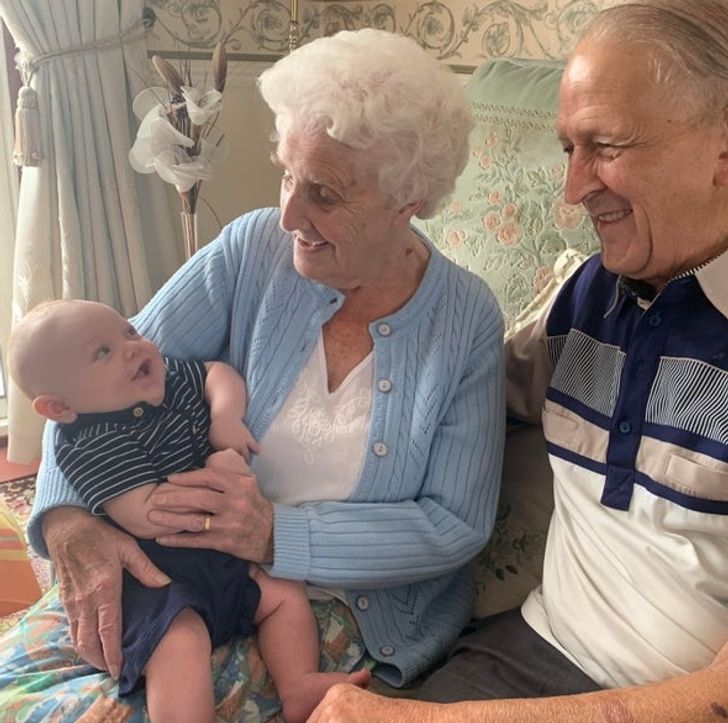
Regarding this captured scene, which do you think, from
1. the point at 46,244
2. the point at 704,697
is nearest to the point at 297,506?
the point at 704,697

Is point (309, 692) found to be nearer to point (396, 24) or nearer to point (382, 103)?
point (382, 103)

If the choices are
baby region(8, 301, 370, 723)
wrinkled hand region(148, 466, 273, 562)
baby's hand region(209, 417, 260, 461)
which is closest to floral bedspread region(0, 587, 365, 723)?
baby region(8, 301, 370, 723)

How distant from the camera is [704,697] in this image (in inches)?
36.2

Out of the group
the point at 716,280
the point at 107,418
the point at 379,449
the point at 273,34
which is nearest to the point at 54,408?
the point at 107,418

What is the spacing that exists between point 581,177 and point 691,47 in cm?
20

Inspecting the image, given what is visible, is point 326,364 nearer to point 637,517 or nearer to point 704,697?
point 637,517

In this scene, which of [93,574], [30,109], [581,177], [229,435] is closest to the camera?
[581,177]

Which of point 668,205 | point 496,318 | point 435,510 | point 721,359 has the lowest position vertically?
point 435,510

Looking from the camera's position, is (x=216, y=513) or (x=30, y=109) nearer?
(x=216, y=513)

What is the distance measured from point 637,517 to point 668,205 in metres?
0.40

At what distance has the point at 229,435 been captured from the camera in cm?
131

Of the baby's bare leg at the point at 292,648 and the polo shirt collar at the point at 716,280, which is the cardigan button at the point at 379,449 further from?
the polo shirt collar at the point at 716,280

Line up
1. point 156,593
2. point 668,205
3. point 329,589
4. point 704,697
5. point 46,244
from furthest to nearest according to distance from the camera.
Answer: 1. point 46,244
2. point 329,589
3. point 156,593
4. point 668,205
5. point 704,697

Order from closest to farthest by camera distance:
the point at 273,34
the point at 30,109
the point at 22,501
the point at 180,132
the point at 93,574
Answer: the point at 93,574, the point at 180,132, the point at 30,109, the point at 22,501, the point at 273,34
